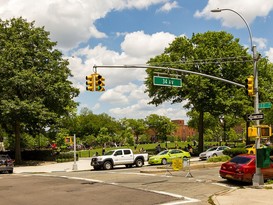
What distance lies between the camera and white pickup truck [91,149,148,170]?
1256 inches

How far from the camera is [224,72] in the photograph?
4869cm

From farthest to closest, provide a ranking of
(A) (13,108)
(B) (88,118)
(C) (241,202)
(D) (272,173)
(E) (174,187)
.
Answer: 1. (B) (88,118)
2. (A) (13,108)
3. (D) (272,173)
4. (E) (174,187)
5. (C) (241,202)

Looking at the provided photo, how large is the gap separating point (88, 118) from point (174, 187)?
124889mm

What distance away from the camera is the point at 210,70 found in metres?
47.3

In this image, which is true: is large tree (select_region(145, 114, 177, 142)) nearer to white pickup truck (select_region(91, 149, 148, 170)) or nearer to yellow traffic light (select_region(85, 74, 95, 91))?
white pickup truck (select_region(91, 149, 148, 170))

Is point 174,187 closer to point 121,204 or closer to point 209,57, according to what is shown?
point 121,204

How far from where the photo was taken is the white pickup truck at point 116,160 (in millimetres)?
31897

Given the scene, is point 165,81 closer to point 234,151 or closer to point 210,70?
point 234,151

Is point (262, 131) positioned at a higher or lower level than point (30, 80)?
lower

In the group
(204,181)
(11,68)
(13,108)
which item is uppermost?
(11,68)

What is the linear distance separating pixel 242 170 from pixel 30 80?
27.5 m

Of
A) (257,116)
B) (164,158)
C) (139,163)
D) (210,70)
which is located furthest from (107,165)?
(210,70)

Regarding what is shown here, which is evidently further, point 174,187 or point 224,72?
point 224,72

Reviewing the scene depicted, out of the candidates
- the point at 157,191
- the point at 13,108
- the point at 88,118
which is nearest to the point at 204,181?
the point at 157,191
